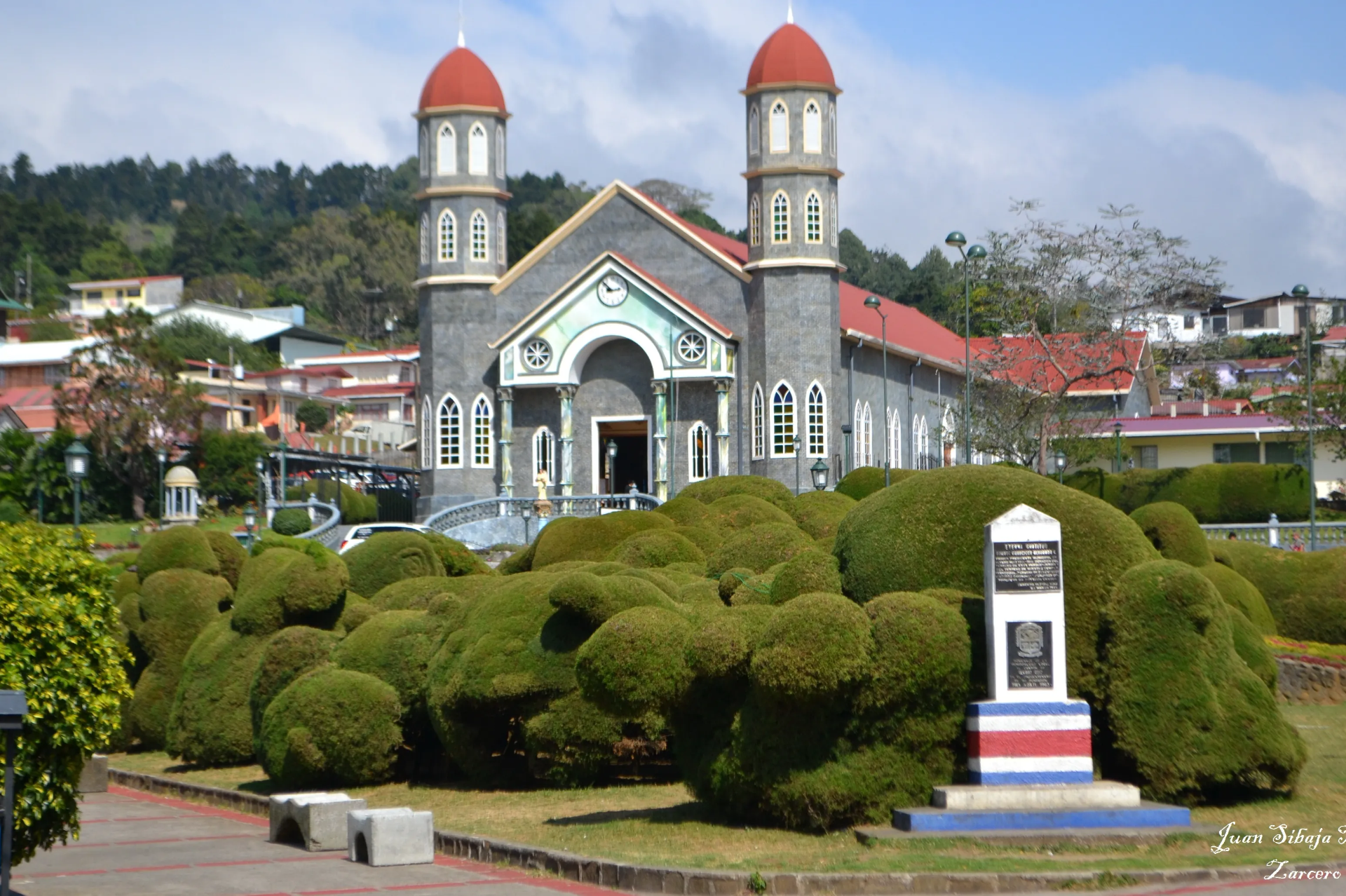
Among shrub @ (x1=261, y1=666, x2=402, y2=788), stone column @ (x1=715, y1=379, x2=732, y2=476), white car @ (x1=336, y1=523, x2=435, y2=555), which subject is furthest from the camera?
stone column @ (x1=715, y1=379, x2=732, y2=476)

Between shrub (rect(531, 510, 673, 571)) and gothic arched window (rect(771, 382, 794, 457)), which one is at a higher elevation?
gothic arched window (rect(771, 382, 794, 457))

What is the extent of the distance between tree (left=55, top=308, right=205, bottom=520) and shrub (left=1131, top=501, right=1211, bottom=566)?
41.6 metres

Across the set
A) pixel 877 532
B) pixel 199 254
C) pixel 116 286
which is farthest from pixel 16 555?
pixel 199 254

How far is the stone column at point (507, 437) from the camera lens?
4791cm

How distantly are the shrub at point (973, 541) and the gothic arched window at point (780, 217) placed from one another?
33.9 meters

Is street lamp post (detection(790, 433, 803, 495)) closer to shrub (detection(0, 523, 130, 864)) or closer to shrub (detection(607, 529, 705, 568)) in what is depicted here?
shrub (detection(607, 529, 705, 568))

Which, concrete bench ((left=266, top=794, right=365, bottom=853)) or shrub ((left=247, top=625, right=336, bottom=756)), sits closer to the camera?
concrete bench ((left=266, top=794, right=365, bottom=853))

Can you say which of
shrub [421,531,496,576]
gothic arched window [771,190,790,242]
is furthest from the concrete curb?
gothic arched window [771,190,790,242]

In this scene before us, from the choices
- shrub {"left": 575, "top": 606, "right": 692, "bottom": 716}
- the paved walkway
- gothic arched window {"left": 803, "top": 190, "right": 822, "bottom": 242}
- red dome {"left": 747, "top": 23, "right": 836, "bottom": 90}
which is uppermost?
red dome {"left": 747, "top": 23, "right": 836, "bottom": 90}

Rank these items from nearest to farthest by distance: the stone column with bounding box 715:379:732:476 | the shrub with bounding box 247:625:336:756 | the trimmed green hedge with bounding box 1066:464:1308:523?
the shrub with bounding box 247:625:336:756 → the trimmed green hedge with bounding box 1066:464:1308:523 → the stone column with bounding box 715:379:732:476

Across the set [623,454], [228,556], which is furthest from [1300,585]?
[623,454]

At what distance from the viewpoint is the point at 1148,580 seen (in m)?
→ 11.5

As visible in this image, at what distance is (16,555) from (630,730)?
18.5ft

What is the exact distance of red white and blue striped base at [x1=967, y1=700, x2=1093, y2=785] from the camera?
11.1m
